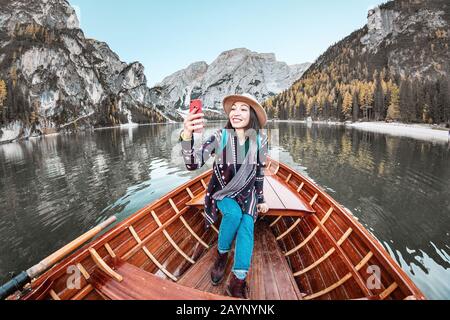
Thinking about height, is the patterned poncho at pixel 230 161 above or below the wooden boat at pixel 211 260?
above

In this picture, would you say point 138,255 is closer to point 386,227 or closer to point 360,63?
point 386,227

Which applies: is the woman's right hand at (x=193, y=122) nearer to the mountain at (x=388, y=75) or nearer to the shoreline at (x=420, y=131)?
the shoreline at (x=420, y=131)

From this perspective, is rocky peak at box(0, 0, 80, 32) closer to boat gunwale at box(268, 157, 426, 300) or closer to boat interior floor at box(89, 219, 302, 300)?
boat interior floor at box(89, 219, 302, 300)

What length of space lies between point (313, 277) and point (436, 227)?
24.4 feet

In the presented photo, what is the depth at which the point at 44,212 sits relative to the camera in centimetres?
1009

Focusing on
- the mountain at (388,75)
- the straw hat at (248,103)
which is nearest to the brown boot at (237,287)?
the straw hat at (248,103)

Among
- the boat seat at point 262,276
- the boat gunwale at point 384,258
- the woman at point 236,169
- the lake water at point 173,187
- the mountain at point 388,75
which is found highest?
the mountain at point 388,75

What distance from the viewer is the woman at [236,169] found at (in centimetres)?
333

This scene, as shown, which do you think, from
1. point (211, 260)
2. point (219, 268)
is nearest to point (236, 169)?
point (219, 268)

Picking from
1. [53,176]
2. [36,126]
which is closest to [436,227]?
[53,176]

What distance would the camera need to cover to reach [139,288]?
8.80ft

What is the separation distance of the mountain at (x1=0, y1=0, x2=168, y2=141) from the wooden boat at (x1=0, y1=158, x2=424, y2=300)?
88357 millimetres

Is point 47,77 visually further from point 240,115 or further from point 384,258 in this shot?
point 384,258
